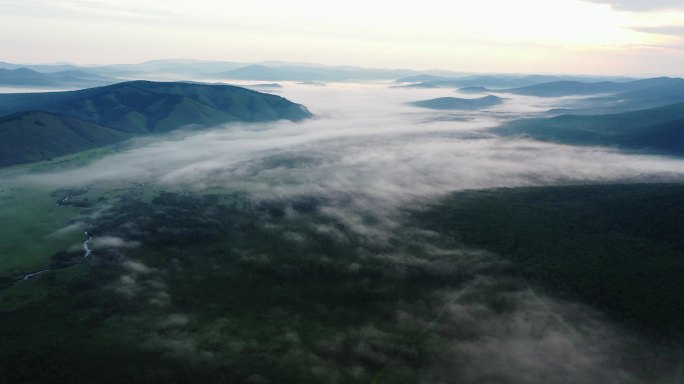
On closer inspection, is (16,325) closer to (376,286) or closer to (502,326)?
(376,286)

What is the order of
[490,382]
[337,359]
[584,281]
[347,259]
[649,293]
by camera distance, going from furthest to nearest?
[347,259] → [584,281] → [649,293] → [337,359] → [490,382]

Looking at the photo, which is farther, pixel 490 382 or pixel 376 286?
pixel 376 286

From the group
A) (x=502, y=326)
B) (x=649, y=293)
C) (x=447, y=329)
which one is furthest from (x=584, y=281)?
(x=447, y=329)

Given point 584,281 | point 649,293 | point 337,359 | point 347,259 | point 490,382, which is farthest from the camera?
point 347,259

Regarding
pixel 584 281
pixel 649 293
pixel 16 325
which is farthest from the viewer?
pixel 584 281

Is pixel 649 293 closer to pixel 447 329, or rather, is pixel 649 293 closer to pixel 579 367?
pixel 579 367

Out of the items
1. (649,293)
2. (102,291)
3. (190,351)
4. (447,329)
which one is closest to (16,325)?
(102,291)

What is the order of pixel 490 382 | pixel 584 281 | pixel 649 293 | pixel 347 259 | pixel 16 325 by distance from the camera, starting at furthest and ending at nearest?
pixel 347 259
pixel 584 281
pixel 649 293
pixel 16 325
pixel 490 382

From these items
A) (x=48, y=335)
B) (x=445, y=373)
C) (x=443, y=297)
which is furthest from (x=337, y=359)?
(x=48, y=335)
